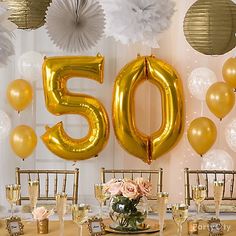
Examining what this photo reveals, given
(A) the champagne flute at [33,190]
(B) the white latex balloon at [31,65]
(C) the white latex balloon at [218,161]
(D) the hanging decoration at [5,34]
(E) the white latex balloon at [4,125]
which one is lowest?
(A) the champagne flute at [33,190]

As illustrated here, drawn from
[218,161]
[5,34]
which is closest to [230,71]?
[218,161]

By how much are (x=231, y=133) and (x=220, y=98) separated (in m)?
0.25

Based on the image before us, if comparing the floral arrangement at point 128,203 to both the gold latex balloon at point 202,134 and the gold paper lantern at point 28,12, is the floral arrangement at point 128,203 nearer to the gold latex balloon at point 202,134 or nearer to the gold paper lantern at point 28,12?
the gold paper lantern at point 28,12

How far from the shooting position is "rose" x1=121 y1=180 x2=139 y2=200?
9.59ft

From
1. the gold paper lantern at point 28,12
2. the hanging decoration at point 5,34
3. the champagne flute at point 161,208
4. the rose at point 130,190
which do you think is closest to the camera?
the hanging decoration at point 5,34

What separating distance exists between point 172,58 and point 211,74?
371 millimetres

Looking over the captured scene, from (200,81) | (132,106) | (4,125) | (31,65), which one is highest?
(31,65)

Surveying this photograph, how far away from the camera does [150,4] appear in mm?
2883

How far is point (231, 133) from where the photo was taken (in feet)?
14.4

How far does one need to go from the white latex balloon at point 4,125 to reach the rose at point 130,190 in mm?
1707

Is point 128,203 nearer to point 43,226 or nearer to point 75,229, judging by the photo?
point 75,229

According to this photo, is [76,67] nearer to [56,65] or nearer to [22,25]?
[56,65]

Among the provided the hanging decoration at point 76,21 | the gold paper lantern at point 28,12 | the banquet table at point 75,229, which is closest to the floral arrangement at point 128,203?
the banquet table at point 75,229

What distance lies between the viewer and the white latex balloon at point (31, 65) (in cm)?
455
